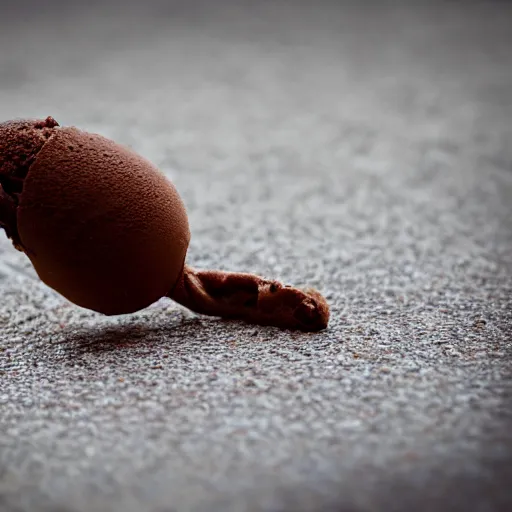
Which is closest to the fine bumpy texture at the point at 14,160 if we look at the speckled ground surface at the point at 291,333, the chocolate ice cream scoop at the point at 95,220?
the chocolate ice cream scoop at the point at 95,220

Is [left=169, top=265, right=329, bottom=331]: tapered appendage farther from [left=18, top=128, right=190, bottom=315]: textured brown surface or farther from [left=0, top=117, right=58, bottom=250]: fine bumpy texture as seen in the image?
[left=0, top=117, right=58, bottom=250]: fine bumpy texture

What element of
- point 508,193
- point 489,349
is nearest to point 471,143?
point 508,193

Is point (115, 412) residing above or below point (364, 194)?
below

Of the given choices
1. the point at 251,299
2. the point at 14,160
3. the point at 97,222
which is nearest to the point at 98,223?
the point at 97,222

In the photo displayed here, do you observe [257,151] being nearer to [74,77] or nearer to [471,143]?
[471,143]

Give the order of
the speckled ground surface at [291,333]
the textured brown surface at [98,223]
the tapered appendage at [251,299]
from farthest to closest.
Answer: the tapered appendage at [251,299] → the textured brown surface at [98,223] → the speckled ground surface at [291,333]

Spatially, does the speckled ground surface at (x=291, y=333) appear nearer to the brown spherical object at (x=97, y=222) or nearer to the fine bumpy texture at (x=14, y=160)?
the brown spherical object at (x=97, y=222)

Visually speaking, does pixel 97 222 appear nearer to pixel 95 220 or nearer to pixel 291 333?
pixel 95 220
